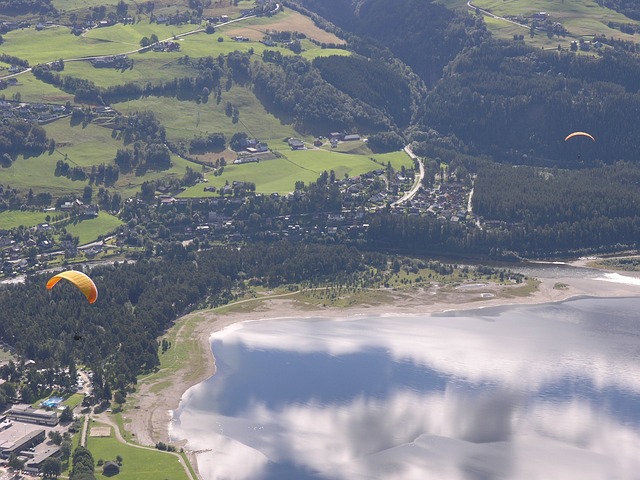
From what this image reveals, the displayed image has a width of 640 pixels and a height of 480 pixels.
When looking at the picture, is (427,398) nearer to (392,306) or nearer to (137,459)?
(137,459)

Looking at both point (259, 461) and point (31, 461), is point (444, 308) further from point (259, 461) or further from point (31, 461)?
point (31, 461)

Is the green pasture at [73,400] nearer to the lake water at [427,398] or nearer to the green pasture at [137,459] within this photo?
the green pasture at [137,459]

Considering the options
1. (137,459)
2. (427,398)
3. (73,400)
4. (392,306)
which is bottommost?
(392,306)

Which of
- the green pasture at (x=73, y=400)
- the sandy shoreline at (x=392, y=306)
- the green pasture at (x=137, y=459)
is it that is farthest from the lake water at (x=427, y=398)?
the green pasture at (x=73, y=400)

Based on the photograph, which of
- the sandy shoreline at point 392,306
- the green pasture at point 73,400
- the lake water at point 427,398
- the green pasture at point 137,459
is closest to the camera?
the green pasture at point 137,459

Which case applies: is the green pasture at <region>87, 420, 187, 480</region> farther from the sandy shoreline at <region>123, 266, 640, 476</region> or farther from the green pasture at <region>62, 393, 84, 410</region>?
the sandy shoreline at <region>123, 266, 640, 476</region>

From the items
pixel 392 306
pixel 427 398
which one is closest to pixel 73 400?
pixel 427 398

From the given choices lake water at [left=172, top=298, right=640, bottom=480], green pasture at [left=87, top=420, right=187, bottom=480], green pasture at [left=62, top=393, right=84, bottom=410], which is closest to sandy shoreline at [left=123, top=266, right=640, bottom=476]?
lake water at [left=172, top=298, right=640, bottom=480]
